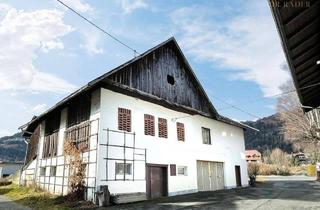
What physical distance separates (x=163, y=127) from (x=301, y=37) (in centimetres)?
1465

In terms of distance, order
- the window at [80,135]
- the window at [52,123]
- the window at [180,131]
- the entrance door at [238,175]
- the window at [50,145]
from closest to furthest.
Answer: the window at [80,135] < the window at [50,145] < the window at [52,123] < the window at [180,131] < the entrance door at [238,175]

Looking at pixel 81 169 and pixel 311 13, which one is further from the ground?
pixel 311 13

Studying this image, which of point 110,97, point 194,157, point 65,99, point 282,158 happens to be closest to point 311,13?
→ point 110,97

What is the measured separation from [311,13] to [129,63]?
1291cm

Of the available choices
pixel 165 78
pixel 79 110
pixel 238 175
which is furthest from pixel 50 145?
pixel 238 175

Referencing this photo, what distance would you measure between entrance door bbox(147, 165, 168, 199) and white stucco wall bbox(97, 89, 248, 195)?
1.17ft

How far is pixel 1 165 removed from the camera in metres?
47.5

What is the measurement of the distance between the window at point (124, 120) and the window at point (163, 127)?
2.84 metres

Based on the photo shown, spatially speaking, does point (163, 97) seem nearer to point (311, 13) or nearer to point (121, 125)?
point (121, 125)

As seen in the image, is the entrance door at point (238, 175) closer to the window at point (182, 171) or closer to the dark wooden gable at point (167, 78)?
the dark wooden gable at point (167, 78)

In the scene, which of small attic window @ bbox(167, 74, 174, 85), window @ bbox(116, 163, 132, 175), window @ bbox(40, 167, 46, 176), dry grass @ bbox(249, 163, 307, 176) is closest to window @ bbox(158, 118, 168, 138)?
small attic window @ bbox(167, 74, 174, 85)

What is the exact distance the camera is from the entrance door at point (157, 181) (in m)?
17.6

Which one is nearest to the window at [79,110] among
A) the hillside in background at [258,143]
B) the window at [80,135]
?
the window at [80,135]

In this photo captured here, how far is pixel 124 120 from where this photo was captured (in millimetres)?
16797
